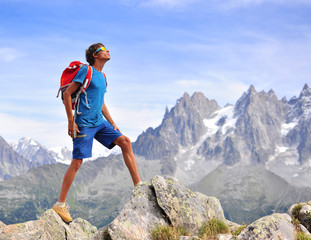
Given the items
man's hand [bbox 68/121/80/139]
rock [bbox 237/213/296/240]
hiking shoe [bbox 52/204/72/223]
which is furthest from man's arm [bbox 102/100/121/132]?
rock [bbox 237/213/296/240]

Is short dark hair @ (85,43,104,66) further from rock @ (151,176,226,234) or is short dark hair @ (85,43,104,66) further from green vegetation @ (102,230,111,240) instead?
green vegetation @ (102,230,111,240)

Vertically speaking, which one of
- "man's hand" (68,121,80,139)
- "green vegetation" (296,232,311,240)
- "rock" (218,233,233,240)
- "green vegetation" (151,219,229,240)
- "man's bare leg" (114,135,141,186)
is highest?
"man's hand" (68,121,80,139)

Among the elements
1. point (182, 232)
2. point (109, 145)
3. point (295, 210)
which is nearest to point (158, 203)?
point (182, 232)

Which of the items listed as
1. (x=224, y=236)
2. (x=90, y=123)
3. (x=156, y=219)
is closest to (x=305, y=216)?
(x=224, y=236)

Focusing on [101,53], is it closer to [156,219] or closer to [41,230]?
[156,219]

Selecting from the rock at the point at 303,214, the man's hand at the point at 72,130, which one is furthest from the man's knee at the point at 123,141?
the rock at the point at 303,214

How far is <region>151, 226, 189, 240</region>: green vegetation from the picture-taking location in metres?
10.4

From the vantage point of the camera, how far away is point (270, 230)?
30.4ft

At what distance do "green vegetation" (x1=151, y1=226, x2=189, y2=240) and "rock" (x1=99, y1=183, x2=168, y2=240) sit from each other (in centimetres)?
31

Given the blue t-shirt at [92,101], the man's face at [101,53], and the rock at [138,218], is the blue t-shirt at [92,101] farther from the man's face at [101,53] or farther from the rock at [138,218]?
the rock at [138,218]

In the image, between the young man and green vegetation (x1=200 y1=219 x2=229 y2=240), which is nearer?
green vegetation (x1=200 y1=219 x2=229 y2=240)

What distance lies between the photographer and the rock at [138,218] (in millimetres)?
10820

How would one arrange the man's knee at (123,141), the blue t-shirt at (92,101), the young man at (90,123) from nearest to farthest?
the young man at (90,123) < the blue t-shirt at (92,101) < the man's knee at (123,141)

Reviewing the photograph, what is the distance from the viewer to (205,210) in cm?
1278
